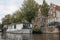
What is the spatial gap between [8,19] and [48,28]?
36.7m

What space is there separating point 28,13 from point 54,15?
10.5 meters

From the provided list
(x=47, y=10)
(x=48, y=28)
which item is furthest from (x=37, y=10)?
(x=48, y=28)

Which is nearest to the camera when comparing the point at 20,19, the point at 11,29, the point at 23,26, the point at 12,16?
the point at 23,26

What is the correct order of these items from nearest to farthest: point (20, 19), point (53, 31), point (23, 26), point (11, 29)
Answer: point (53, 31) → point (23, 26) → point (11, 29) → point (20, 19)

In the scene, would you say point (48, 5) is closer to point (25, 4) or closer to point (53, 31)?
point (25, 4)

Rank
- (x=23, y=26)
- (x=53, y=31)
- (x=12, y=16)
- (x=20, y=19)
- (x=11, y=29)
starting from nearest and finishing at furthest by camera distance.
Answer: (x=53, y=31), (x=23, y=26), (x=11, y=29), (x=20, y=19), (x=12, y=16)

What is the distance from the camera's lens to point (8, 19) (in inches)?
3787

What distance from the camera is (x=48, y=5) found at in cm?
8062

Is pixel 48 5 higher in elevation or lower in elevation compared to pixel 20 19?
higher

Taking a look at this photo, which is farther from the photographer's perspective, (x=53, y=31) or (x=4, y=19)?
(x=4, y=19)

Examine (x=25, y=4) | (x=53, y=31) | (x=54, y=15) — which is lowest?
(x=53, y=31)

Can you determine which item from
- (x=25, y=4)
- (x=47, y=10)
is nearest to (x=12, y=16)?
(x=25, y=4)

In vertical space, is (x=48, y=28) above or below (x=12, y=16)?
below

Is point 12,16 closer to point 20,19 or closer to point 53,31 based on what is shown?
point 20,19
